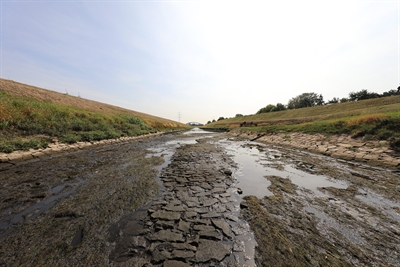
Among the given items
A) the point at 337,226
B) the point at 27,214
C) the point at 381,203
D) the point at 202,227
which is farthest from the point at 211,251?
the point at 381,203

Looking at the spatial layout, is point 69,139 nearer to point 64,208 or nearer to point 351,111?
point 64,208

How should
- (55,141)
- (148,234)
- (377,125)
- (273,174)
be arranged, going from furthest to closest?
(55,141) < (377,125) < (273,174) < (148,234)

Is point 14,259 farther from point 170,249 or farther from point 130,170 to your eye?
point 130,170

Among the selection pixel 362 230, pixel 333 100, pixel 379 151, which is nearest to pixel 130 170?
pixel 362 230

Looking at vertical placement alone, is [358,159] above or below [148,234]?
above

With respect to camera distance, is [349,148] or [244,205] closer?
[244,205]

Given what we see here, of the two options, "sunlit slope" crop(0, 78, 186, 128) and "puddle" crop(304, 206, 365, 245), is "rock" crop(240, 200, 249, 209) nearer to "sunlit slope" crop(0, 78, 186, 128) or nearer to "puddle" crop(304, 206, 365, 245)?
"puddle" crop(304, 206, 365, 245)

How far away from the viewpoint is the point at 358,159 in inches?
396

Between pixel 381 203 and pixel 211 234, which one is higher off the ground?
pixel 381 203

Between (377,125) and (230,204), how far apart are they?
52.1 feet

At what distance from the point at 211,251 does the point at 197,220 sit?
1084 mm

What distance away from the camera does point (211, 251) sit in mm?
3035

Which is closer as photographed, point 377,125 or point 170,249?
point 170,249

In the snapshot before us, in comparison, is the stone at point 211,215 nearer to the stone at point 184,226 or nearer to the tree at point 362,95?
the stone at point 184,226
